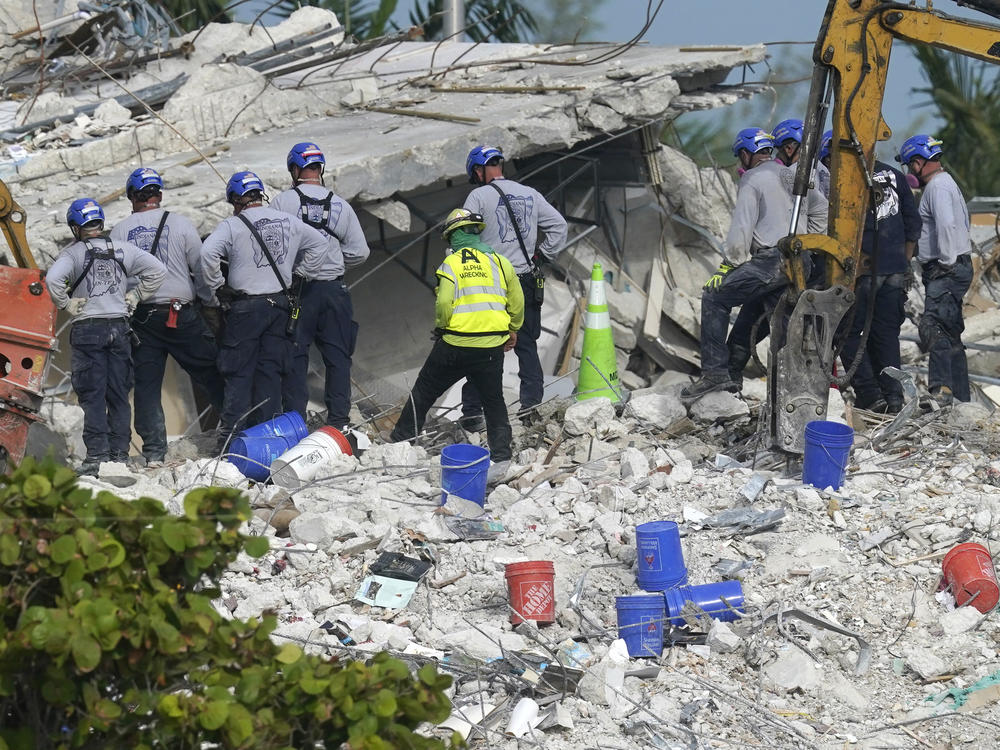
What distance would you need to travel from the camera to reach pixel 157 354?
9016mm

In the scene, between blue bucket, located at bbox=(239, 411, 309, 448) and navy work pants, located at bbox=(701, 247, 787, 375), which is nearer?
blue bucket, located at bbox=(239, 411, 309, 448)

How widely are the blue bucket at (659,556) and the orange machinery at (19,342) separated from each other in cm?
380

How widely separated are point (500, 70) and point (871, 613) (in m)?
8.73

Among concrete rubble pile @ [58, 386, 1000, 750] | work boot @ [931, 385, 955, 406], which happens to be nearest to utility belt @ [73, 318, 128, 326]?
concrete rubble pile @ [58, 386, 1000, 750]

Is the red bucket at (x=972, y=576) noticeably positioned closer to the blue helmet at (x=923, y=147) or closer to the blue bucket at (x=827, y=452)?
the blue bucket at (x=827, y=452)

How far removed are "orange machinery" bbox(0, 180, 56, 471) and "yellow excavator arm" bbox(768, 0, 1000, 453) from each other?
4370mm

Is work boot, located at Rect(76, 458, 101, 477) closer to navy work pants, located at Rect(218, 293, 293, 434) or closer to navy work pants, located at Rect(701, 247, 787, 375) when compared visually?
navy work pants, located at Rect(218, 293, 293, 434)

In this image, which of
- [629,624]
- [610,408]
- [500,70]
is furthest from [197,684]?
[500,70]

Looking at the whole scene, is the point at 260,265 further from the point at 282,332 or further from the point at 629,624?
the point at 629,624

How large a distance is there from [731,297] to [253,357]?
11.2ft

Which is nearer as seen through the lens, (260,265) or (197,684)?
(197,684)

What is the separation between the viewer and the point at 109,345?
8.38 meters

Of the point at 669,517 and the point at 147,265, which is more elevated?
the point at 147,265

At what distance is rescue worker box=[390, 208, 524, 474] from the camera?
831 cm
